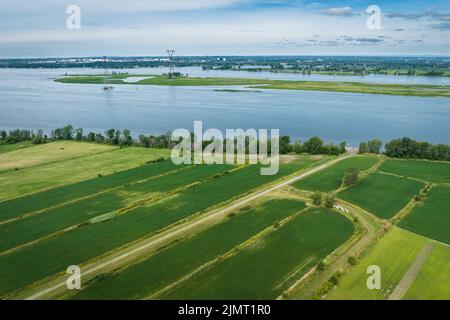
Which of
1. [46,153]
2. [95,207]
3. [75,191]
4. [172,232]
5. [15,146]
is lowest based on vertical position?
[172,232]

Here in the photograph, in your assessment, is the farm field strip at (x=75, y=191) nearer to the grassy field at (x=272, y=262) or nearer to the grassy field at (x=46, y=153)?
the grassy field at (x=46, y=153)

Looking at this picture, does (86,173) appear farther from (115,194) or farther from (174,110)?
(174,110)

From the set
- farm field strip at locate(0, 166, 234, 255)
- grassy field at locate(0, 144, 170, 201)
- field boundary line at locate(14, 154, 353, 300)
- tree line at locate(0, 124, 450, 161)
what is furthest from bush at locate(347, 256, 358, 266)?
tree line at locate(0, 124, 450, 161)

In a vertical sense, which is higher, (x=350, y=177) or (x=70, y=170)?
(x=350, y=177)

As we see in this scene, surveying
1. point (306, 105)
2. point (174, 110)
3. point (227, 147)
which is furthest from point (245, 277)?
point (306, 105)

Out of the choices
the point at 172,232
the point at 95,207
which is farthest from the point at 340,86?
the point at 172,232

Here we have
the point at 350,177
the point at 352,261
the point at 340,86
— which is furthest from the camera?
the point at 340,86

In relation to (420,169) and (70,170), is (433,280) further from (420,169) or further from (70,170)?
(70,170)
